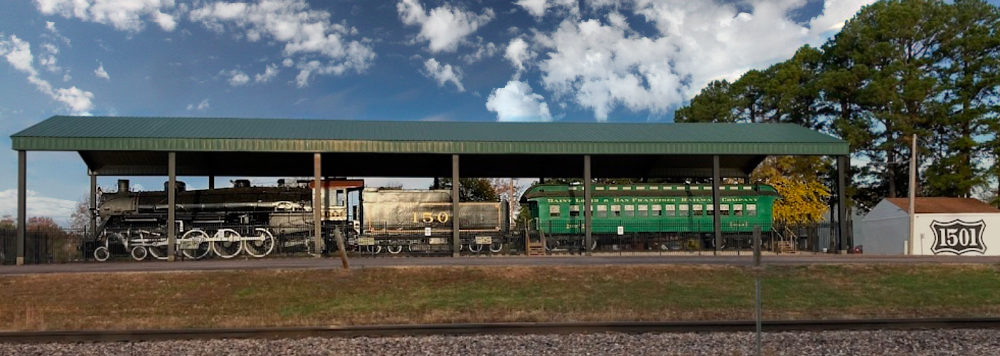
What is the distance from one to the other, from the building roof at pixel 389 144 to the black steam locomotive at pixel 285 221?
6.53ft

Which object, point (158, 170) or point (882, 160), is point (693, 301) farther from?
point (882, 160)

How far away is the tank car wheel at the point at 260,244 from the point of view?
33.6 metres

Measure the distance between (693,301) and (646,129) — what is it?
60.7 feet

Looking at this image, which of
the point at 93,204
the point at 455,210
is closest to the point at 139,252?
the point at 93,204

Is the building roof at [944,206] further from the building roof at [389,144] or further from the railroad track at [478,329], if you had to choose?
the railroad track at [478,329]

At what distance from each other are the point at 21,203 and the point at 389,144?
14.6 meters

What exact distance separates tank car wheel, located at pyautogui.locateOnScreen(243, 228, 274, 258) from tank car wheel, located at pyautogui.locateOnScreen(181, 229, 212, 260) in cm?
164

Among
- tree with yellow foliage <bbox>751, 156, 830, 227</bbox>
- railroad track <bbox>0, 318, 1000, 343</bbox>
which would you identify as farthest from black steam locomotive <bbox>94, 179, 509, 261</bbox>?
tree with yellow foliage <bbox>751, 156, 830, 227</bbox>

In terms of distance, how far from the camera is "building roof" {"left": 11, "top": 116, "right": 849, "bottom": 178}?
31688 mm

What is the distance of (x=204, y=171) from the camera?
39438 mm

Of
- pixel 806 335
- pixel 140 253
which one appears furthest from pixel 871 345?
pixel 140 253

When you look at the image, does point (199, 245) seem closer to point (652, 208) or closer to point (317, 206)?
point (317, 206)

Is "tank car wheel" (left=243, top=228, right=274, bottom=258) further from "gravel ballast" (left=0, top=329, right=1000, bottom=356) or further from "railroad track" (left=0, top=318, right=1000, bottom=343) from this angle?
"gravel ballast" (left=0, top=329, right=1000, bottom=356)

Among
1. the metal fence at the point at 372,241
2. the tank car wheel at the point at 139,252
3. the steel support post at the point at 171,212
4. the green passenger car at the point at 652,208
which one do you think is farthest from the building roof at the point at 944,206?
the tank car wheel at the point at 139,252
